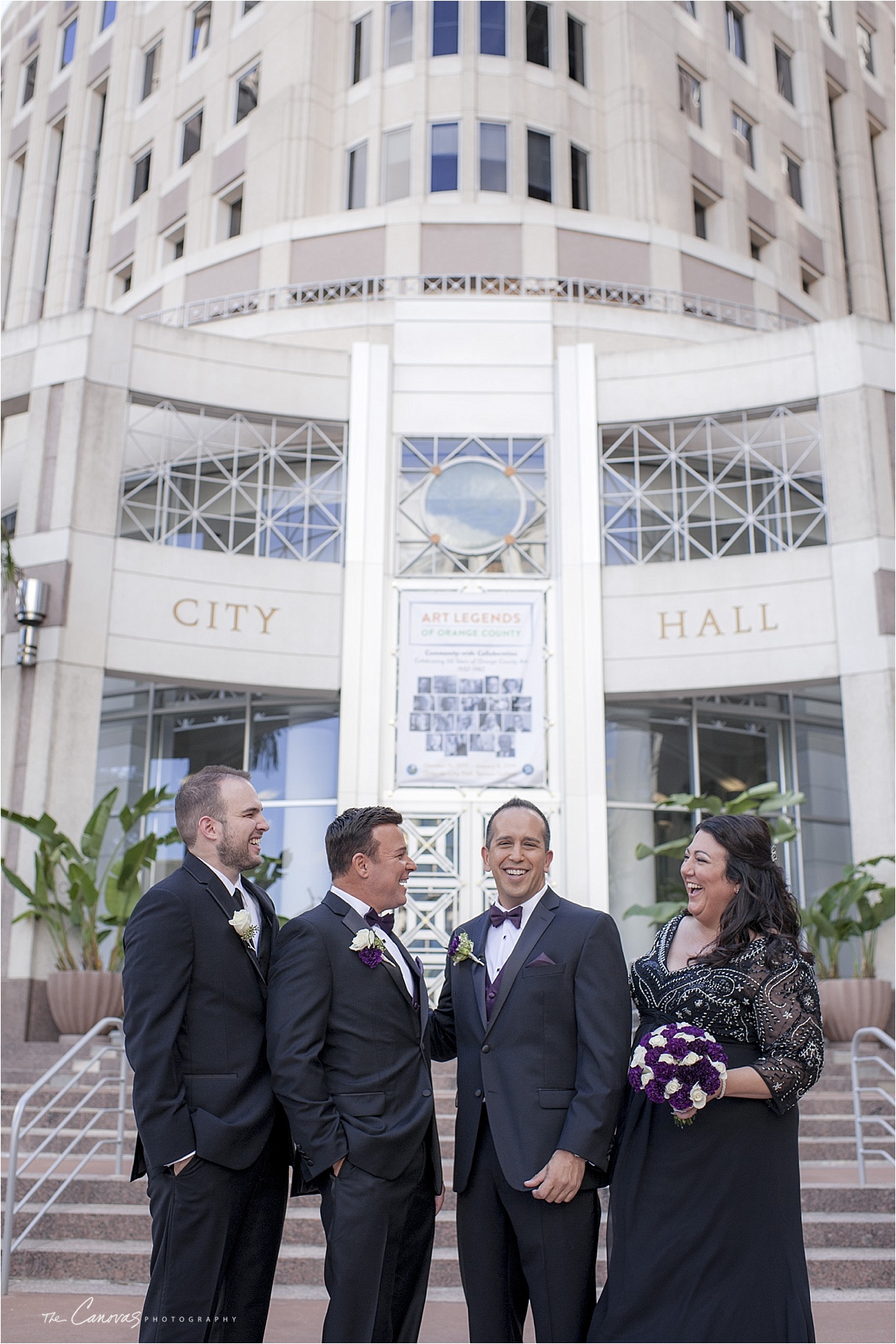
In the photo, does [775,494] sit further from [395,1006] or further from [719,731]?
[395,1006]

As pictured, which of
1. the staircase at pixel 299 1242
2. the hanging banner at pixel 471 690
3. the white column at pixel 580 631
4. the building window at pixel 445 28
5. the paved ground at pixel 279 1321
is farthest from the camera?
the building window at pixel 445 28

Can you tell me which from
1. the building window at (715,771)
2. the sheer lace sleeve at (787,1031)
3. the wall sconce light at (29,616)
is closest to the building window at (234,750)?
the wall sconce light at (29,616)

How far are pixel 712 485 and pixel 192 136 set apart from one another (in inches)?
552

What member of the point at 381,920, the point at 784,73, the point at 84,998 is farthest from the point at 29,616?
the point at 784,73

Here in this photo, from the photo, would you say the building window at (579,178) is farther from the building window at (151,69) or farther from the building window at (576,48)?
the building window at (151,69)

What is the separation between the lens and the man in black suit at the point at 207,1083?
3.50m

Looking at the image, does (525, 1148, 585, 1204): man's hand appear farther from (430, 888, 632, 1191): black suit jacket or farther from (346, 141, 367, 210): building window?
(346, 141, 367, 210): building window

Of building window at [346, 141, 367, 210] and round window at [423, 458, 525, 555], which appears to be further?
building window at [346, 141, 367, 210]

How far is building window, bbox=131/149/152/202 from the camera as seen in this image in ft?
76.9

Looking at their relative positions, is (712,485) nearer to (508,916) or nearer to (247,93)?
(508,916)

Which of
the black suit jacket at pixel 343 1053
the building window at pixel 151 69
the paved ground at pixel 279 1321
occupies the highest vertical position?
the building window at pixel 151 69

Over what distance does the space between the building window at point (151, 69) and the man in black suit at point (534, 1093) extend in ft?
79.4

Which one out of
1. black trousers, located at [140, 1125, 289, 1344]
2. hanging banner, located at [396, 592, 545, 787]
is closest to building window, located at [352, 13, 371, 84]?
hanging banner, located at [396, 592, 545, 787]

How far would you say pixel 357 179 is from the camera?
67.8 ft
